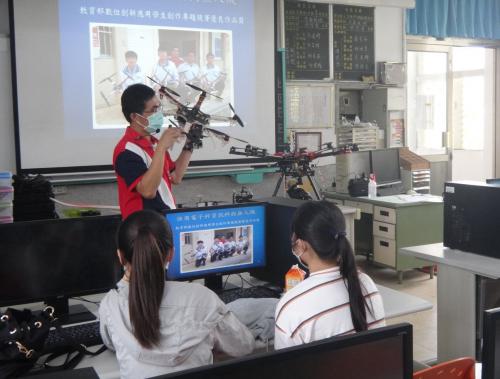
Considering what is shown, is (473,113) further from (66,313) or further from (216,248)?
(66,313)

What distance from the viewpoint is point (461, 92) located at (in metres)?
6.73

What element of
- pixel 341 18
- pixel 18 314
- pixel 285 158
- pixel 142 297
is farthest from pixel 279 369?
pixel 341 18

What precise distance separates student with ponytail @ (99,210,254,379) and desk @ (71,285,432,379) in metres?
0.11

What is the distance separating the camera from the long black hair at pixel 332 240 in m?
1.51

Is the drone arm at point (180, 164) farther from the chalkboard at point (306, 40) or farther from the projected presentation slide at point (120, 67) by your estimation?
the chalkboard at point (306, 40)

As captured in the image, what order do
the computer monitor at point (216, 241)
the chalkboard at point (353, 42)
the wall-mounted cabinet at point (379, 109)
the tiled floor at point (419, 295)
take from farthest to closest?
the wall-mounted cabinet at point (379, 109) < the chalkboard at point (353, 42) < the tiled floor at point (419, 295) < the computer monitor at point (216, 241)

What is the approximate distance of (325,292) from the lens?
4.97ft

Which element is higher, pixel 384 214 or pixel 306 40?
pixel 306 40

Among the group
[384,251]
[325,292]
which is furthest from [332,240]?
[384,251]

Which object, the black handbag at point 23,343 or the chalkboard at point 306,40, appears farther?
the chalkboard at point 306,40

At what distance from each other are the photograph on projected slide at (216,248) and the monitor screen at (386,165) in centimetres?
304

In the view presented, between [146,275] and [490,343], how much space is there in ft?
2.74

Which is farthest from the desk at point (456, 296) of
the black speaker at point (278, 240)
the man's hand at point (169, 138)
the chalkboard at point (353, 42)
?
the chalkboard at point (353, 42)

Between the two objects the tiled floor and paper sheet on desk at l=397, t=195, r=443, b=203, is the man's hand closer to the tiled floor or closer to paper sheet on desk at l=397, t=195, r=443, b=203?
the tiled floor
